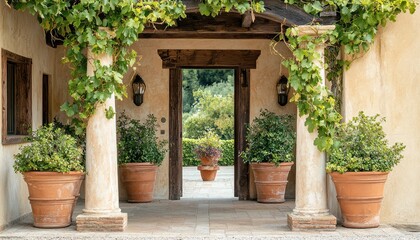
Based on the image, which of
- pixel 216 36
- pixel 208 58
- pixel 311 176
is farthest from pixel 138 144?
pixel 311 176

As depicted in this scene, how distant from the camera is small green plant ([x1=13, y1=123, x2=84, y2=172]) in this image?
8523 mm

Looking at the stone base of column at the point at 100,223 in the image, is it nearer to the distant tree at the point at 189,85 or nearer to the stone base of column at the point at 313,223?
the stone base of column at the point at 313,223

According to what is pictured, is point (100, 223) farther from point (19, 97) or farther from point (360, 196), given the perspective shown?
point (360, 196)

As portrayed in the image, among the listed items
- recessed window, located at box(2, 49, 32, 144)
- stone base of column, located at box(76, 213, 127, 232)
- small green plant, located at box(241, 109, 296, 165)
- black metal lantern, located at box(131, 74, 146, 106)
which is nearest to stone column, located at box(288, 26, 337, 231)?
stone base of column, located at box(76, 213, 127, 232)

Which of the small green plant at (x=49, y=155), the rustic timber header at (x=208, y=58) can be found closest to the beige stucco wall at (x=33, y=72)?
the small green plant at (x=49, y=155)

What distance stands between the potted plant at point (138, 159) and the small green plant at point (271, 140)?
1.50 m

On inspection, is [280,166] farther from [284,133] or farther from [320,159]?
[320,159]

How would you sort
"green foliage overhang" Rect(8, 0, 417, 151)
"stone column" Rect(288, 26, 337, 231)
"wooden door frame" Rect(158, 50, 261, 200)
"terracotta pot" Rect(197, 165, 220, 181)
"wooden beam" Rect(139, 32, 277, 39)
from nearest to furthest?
1. "green foliage overhang" Rect(8, 0, 417, 151)
2. "stone column" Rect(288, 26, 337, 231)
3. "wooden beam" Rect(139, 32, 277, 39)
4. "wooden door frame" Rect(158, 50, 261, 200)
5. "terracotta pot" Rect(197, 165, 220, 181)

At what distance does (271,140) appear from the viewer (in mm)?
11688

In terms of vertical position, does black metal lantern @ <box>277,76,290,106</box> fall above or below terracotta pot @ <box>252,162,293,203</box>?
above

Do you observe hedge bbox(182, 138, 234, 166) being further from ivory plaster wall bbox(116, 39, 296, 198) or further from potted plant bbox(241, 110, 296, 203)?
potted plant bbox(241, 110, 296, 203)

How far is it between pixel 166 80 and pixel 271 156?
2.26m

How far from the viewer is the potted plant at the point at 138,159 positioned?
11.7 m

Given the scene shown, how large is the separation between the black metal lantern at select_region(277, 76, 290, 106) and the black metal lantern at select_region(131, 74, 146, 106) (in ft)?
7.58
